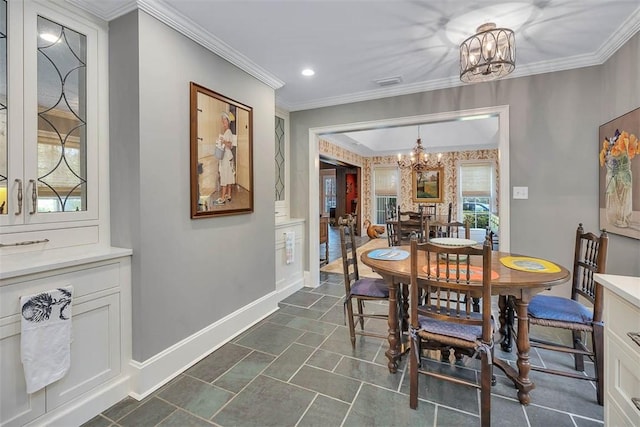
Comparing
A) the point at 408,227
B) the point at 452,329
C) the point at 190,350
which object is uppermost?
the point at 408,227

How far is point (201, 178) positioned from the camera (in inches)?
89.9

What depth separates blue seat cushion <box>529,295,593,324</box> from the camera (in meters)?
1.80

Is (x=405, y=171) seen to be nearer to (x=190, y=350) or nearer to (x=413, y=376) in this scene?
(x=413, y=376)

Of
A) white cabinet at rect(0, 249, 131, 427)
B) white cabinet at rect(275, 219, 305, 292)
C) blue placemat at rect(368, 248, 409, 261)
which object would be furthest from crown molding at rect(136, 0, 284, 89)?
blue placemat at rect(368, 248, 409, 261)

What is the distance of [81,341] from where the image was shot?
65.6 inches

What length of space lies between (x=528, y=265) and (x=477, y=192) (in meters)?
6.72

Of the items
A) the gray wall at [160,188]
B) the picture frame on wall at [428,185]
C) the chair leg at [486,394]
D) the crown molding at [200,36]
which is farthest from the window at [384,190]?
the chair leg at [486,394]

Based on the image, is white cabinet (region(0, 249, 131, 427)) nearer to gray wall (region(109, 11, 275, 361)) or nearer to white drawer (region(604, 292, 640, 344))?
gray wall (region(109, 11, 275, 361))

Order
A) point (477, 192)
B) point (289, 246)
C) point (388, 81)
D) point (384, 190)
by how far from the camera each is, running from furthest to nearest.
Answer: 1. point (384, 190)
2. point (477, 192)
3. point (289, 246)
4. point (388, 81)

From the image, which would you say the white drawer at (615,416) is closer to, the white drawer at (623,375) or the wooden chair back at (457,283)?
the white drawer at (623,375)

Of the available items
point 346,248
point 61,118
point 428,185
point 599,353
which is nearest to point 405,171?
point 428,185

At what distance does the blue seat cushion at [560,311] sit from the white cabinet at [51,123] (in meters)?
3.01

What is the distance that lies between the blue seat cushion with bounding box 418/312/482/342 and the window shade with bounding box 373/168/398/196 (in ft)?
24.6

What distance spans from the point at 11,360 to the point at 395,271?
2.11 m
